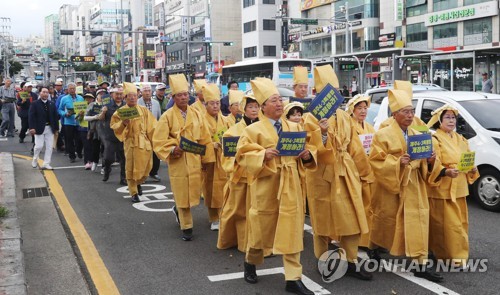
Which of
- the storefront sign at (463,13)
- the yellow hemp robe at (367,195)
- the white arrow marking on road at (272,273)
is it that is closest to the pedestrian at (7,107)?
the white arrow marking on road at (272,273)

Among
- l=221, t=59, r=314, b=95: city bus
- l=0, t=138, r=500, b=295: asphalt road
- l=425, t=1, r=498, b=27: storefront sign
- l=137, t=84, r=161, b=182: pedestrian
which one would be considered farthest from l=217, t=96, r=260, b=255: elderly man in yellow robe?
l=425, t=1, r=498, b=27: storefront sign

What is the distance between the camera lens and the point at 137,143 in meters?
8.47

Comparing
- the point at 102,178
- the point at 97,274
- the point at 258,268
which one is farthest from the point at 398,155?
the point at 102,178

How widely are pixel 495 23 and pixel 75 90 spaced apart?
101 ft

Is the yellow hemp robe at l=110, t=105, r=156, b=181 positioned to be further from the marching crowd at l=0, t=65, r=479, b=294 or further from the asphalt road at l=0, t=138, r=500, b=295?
the marching crowd at l=0, t=65, r=479, b=294

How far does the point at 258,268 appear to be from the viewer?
5312 mm

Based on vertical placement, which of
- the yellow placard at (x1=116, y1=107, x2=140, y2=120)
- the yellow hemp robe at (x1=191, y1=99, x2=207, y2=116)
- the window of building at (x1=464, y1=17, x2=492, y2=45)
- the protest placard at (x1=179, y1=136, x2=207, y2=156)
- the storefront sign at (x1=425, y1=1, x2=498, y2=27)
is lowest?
the protest placard at (x1=179, y1=136, x2=207, y2=156)

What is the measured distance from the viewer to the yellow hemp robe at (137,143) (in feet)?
27.4

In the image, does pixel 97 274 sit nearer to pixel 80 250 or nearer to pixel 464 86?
pixel 80 250

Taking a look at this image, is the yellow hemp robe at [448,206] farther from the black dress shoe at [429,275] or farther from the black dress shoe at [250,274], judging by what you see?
the black dress shoe at [250,274]

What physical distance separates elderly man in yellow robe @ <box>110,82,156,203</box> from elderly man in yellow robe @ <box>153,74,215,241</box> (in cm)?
195

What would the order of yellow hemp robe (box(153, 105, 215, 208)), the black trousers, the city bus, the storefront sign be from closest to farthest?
yellow hemp robe (box(153, 105, 215, 208)), the black trousers, the city bus, the storefront sign

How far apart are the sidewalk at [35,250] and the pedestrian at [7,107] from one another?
9943 mm

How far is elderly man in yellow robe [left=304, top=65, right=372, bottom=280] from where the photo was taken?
4.84m
